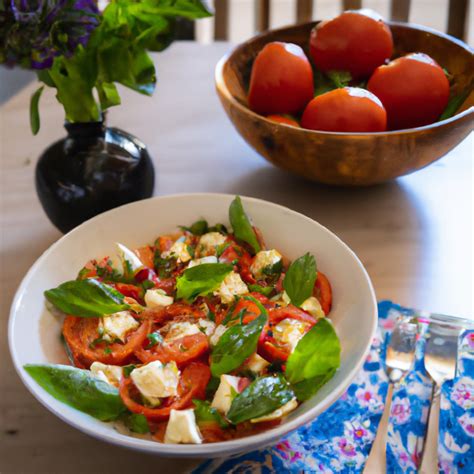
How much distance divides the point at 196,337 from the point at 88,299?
15 centimetres

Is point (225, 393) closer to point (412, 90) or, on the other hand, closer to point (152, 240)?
point (152, 240)

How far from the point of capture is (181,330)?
Answer: 759mm

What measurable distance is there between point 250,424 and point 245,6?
3493 millimetres

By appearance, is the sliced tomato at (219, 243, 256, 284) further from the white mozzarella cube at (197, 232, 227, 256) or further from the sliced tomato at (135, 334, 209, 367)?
the sliced tomato at (135, 334, 209, 367)

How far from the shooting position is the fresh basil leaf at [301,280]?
0.81 m

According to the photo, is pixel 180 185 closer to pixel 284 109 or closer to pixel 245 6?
pixel 284 109

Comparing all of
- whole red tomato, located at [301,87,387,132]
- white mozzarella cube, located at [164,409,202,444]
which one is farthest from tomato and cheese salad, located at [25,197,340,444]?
whole red tomato, located at [301,87,387,132]

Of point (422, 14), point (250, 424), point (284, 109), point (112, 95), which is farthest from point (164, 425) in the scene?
point (422, 14)

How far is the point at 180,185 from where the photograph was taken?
120 centimetres

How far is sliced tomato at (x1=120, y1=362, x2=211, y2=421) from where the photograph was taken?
67 cm

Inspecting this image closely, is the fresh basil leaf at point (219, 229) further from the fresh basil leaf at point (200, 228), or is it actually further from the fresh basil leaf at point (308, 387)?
the fresh basil leaf at point (308, 387)

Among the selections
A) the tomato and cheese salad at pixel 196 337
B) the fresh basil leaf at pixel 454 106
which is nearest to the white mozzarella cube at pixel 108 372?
the tomato and cheese salad at pixel 196 337

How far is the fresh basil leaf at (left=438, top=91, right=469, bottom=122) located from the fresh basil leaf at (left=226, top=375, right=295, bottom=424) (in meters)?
0.66

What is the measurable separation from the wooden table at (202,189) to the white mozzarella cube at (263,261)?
20cm
